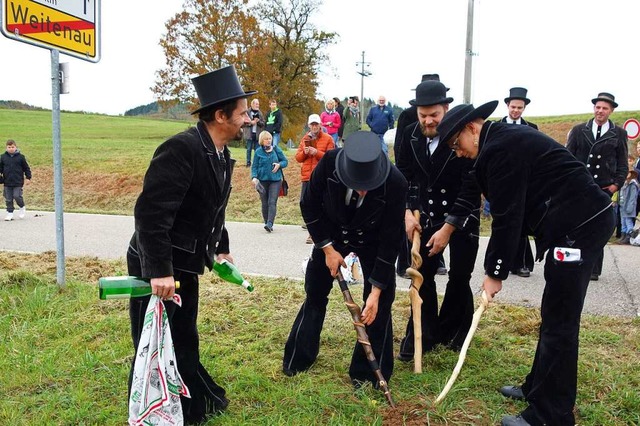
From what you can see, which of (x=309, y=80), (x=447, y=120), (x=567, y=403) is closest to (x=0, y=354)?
(x=447, y=120)

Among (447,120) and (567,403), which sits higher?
(447,120)

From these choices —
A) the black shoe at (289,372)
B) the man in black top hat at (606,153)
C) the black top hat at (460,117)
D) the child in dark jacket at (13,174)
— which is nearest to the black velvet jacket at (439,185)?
the black top hat at (460,117)

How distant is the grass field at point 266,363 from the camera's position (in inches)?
141

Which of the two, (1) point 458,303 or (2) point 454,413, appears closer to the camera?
(2) point 454,413

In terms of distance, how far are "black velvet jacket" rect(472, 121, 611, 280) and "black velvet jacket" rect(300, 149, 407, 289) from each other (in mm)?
687

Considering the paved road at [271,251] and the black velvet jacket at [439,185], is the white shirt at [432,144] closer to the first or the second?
the black velvet jacket at [439,185]

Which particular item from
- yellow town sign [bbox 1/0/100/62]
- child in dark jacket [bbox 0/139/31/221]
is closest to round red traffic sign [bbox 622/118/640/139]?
yellow town sign [bbox 1/0/100/62]

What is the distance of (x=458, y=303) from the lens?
456cm

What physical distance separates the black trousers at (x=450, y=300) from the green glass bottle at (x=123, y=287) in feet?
7.42

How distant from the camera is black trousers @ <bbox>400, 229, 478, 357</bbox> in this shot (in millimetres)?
4359

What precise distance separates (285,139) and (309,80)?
4.54 meters

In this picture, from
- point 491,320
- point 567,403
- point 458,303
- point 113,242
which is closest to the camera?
point 567,403

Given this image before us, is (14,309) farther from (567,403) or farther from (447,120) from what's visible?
(567,403)

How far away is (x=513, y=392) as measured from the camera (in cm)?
383
